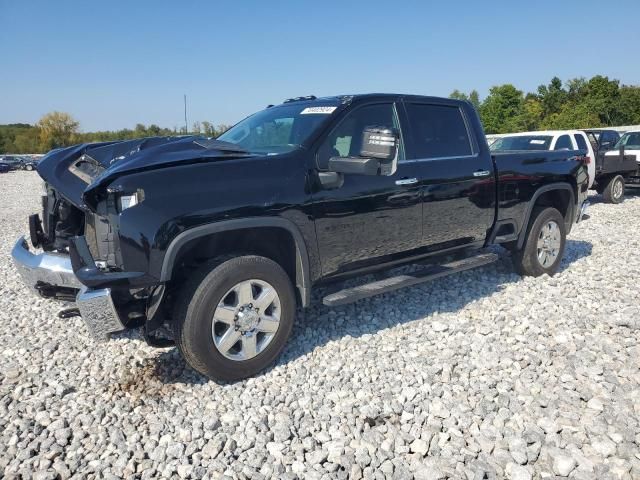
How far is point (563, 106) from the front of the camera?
51625mm

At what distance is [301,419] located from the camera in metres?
3.04

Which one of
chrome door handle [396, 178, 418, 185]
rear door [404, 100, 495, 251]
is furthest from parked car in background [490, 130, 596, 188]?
chrome door handle [396, 178, 418, 185]

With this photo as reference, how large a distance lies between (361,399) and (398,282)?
3.71 feet

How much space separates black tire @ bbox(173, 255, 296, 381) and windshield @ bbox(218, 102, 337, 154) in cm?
95

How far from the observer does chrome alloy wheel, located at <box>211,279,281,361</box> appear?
3283 millimetres

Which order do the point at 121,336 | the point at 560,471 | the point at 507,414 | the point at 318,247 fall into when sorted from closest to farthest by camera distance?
the point at 560,471 < the point at 507,414 < the point at 318,247 < the point at 121,336

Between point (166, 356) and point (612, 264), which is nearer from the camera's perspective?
point (166, 356)

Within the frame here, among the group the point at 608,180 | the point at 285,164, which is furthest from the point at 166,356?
the point at 608,180

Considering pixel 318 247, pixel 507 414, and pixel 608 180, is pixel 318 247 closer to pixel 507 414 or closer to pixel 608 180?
pixel 507 414

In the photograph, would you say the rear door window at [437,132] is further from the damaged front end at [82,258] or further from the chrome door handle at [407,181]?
the damaged front end at [82,258]

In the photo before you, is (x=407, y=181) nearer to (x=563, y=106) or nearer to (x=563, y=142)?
(x=563, y=142)

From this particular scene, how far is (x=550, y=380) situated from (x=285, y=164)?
2.35m

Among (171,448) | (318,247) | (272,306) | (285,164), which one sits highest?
(285,164)

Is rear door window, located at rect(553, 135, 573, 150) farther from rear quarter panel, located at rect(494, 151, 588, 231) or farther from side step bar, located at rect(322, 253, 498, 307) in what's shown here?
side step bar, located at rect(322, 253, 498, 307)
